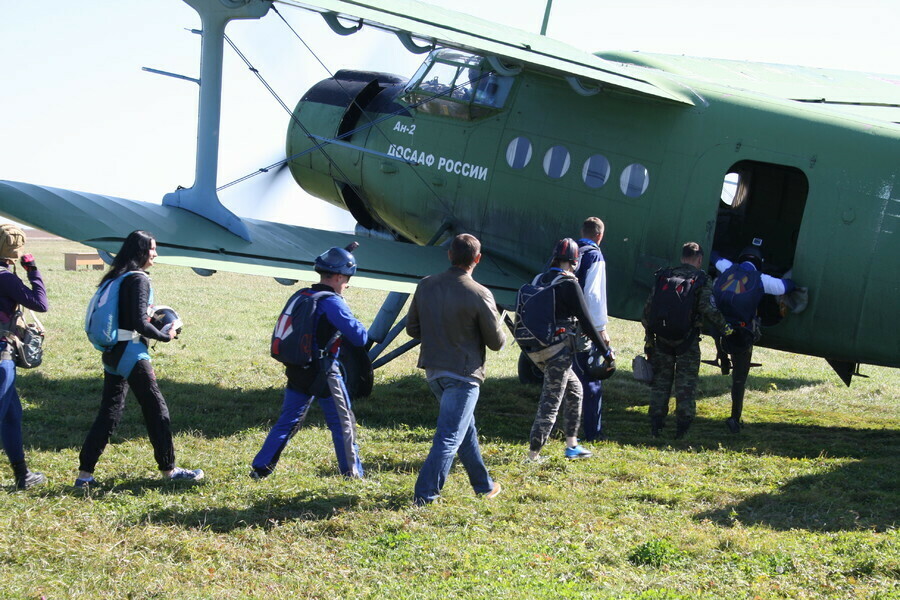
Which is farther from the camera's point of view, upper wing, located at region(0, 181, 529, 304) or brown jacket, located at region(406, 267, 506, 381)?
upper wing, located at region(0, 181, 529, 304)

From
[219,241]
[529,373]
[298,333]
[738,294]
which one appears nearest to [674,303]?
[738,294]

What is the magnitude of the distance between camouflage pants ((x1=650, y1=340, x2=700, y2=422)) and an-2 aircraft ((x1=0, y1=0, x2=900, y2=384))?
3.11ft

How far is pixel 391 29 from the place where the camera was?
8.48m

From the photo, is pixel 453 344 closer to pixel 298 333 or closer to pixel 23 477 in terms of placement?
pixel 298 333

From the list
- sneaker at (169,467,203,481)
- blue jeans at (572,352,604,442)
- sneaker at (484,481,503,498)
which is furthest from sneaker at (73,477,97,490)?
blue jeans at (572,352,604,442)

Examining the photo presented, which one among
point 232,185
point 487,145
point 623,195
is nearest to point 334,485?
point 623,195

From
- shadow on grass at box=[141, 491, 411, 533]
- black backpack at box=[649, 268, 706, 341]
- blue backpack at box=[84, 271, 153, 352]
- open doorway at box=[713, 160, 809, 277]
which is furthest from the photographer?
open doorway at box=[713, 160, 809, 277]

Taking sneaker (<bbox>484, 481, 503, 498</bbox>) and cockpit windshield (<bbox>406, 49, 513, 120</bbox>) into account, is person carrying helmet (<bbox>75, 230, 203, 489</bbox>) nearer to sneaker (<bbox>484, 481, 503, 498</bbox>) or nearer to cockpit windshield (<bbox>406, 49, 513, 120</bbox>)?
sneaker (<bbox>484, 481, 503, 498</bbox>)

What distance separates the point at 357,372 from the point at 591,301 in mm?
3638

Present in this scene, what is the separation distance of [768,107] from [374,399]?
525 centimetres

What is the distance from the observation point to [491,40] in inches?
355

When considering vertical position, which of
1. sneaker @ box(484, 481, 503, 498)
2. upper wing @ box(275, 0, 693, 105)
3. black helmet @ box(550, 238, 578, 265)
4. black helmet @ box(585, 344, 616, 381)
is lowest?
sneaker @ box(484, 481, 503, 498)

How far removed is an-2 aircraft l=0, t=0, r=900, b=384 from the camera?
890cm

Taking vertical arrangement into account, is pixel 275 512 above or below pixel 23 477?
above
